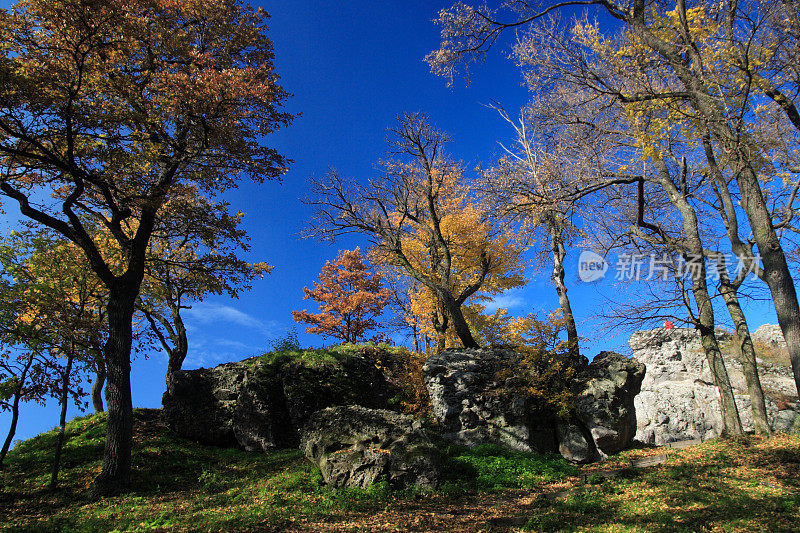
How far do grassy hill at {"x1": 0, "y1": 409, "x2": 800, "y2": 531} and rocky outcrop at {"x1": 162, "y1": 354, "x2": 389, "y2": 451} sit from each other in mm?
1410

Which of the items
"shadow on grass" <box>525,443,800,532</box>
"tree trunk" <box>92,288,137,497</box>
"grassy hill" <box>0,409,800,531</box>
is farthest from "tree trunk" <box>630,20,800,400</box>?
"tree trunk" <box>92,288,137,497</box>

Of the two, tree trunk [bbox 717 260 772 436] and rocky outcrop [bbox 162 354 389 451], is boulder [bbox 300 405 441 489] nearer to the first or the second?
rocky outcrop [bbox 162 354 389 451]

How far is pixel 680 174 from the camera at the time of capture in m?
13.2

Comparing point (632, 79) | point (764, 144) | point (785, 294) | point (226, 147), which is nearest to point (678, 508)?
point (785, 294)

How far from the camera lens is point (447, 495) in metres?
8.49

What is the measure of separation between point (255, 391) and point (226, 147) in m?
7.94

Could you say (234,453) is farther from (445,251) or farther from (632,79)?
(632,79)

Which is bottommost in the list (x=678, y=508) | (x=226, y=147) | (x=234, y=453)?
(x=678, y=508)

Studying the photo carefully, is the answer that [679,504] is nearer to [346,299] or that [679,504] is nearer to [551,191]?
[551,191]

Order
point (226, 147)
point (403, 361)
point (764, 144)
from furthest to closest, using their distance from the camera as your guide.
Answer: point (403, 361)
point (226, 147)
point (764, 144)

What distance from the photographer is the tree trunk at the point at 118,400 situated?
31.7ft

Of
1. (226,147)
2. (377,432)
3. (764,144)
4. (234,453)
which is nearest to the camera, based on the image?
(764,144)

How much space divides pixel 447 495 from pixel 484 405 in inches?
195

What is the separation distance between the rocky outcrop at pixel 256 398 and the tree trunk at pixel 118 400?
3710 millimetres
